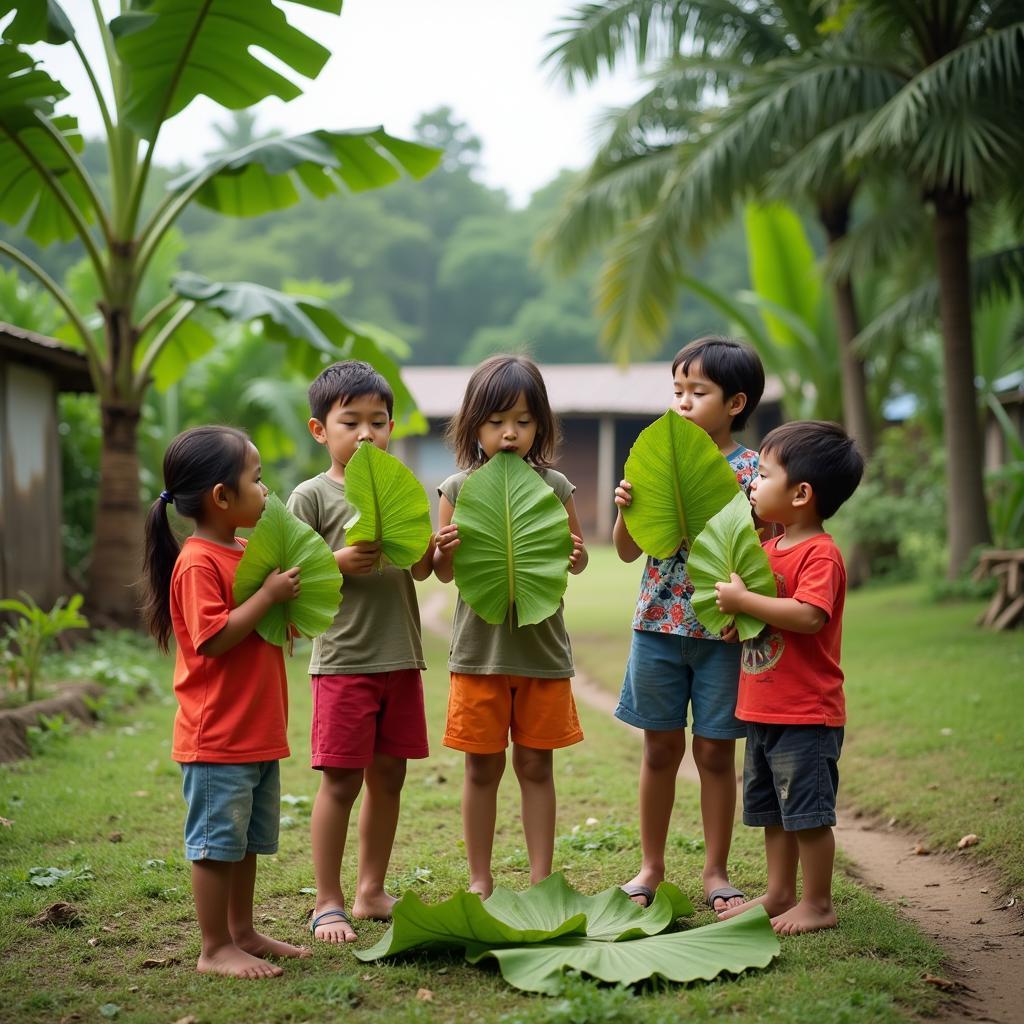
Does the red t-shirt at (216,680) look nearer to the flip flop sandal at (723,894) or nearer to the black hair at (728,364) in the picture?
the flip flop sandal at (723,894)

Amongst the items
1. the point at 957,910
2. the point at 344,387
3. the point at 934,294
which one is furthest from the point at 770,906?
the point at 934,294

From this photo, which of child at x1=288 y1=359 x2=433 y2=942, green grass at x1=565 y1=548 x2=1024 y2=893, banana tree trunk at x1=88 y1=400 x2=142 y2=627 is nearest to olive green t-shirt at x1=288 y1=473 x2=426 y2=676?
child at x1=288 y1=359 x2=433 y2=942

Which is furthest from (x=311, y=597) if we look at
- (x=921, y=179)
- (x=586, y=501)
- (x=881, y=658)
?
(x=586, y=501)

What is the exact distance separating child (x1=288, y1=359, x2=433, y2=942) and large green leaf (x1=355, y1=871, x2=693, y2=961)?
0.28 metres

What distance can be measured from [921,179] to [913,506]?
3964 millimetres

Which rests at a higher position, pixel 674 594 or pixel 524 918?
pixel 674 594

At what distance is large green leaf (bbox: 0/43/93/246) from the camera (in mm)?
6250

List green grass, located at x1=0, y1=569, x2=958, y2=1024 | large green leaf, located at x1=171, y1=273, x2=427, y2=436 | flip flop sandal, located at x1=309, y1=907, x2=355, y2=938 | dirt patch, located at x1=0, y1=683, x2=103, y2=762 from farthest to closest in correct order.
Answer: large green leaf, located at x1=171, y1=273, x2=427, y2=436
dirt patch, located at x1=0, y1=683, x2=103, y2=762
flip flop sandal, located at x1=309, y1=907, x2=355, y2=938
green grass, located at x1=0, y1=569, x2=958, y2=1024

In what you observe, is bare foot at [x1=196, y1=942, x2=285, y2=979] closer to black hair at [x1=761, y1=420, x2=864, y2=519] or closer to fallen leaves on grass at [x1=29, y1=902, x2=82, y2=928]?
fallen leaves on grass at [x1=29, y1=902, x2=82, y2=928]

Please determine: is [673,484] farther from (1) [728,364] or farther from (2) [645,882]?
(2) [645,882]

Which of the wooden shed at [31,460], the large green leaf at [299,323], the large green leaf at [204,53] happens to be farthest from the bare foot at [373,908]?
the wooden shed at [31,460]

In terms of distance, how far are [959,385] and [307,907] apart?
8.10 meters

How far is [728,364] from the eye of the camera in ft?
10.9

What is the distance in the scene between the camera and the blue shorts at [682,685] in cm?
326
